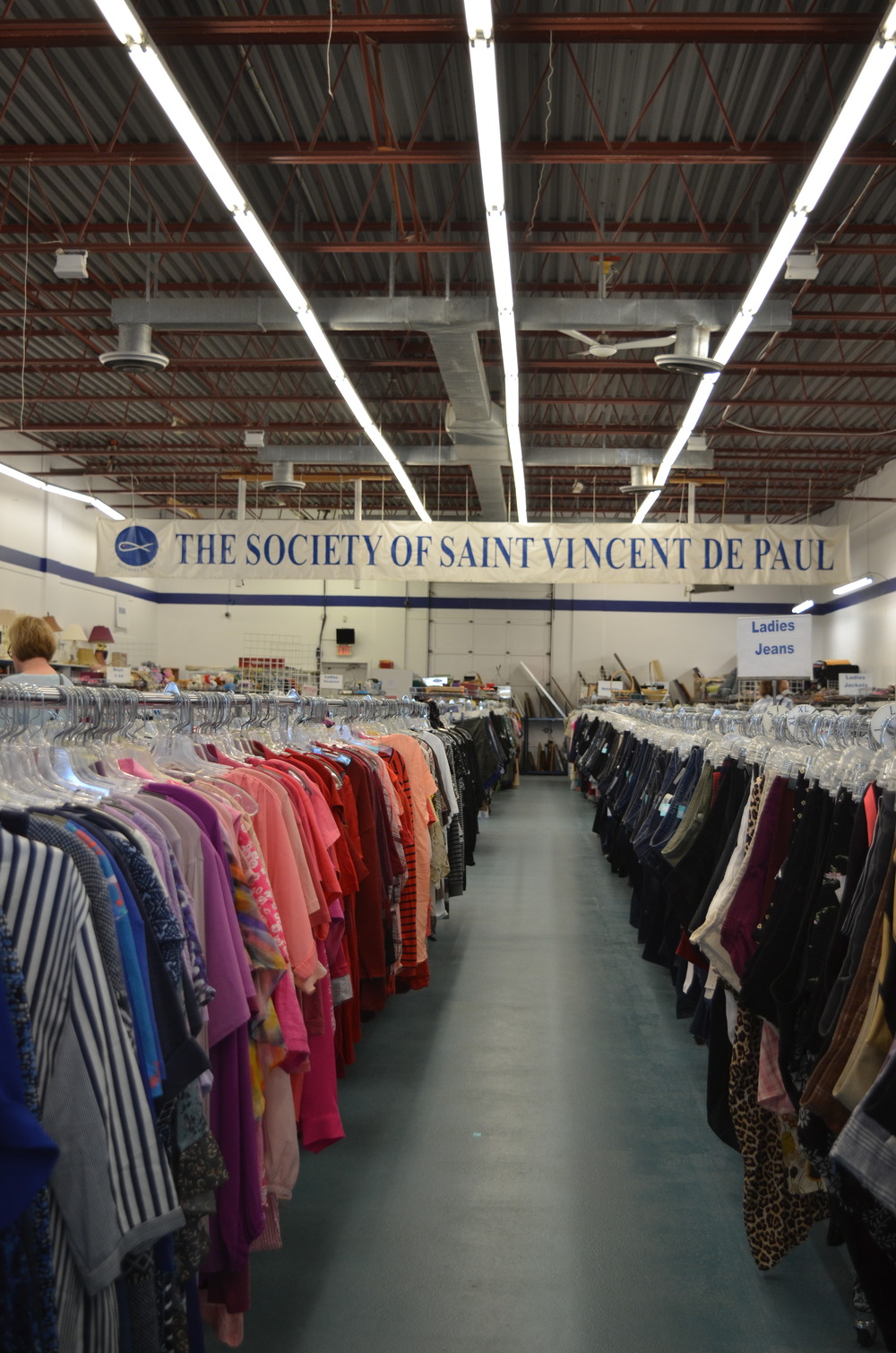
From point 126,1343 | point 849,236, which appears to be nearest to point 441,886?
point 126,1343

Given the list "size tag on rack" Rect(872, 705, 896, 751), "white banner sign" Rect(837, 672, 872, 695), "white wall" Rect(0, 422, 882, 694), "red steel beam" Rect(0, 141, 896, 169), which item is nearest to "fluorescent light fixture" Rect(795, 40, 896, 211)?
"red steel beam" Rect(0, 141, 896, 169)

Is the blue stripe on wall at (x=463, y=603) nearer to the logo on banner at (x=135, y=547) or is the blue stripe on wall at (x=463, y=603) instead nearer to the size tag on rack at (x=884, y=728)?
the logo on banner at (x=135, y=547)

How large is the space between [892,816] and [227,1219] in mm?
1617

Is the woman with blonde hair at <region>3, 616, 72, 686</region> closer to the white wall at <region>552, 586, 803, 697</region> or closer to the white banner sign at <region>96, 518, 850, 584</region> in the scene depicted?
the white banner sign at <region>96, 518, 850, 584</region>

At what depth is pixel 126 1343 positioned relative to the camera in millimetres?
1548

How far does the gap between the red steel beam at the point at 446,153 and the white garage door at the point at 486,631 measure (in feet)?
56.0

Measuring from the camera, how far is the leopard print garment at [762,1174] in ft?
8.71

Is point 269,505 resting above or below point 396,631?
above

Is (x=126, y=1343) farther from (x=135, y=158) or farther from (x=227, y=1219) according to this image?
(x=135, y=158)

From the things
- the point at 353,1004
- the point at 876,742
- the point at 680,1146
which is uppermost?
the point at 876,742

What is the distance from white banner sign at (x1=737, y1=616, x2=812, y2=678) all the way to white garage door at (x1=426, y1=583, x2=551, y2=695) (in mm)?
17914

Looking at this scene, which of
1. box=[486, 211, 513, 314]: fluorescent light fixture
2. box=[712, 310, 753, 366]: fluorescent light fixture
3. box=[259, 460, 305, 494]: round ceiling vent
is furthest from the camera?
box=[259, 460, 305, 494]: round ceiling vent

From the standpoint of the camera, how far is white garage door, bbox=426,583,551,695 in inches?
969

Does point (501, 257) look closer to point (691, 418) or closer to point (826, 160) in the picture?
point (826, 160)
